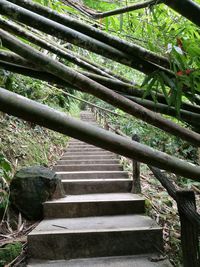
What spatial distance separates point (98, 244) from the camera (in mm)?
2496

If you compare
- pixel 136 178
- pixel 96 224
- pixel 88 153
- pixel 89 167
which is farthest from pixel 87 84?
pixel 88 153

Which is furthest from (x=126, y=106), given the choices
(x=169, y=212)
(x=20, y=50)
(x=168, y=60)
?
(x=169, y=212)

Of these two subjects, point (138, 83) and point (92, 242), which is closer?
point (138, 83)

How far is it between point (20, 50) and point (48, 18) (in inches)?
7.6

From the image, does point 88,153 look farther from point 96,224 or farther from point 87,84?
point 87,84

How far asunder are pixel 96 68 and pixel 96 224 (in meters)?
1.81

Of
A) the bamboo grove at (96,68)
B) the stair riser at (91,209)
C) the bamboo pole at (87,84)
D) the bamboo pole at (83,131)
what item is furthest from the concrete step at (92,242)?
the bamboo pole at (83,131)

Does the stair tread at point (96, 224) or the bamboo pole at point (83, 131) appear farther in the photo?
the stair tread at point (96, 224)

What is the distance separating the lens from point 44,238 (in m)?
2.43

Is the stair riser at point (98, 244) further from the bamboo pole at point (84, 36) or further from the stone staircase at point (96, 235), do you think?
the bamboo pole at point (84, 36)

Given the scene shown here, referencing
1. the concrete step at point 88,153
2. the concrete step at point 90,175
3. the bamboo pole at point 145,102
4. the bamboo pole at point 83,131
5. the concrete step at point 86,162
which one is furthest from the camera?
the concrete step at point 88,153

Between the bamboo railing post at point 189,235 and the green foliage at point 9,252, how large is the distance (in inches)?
54.1

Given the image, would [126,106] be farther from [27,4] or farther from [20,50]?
[27,4]

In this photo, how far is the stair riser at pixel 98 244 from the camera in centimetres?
244
